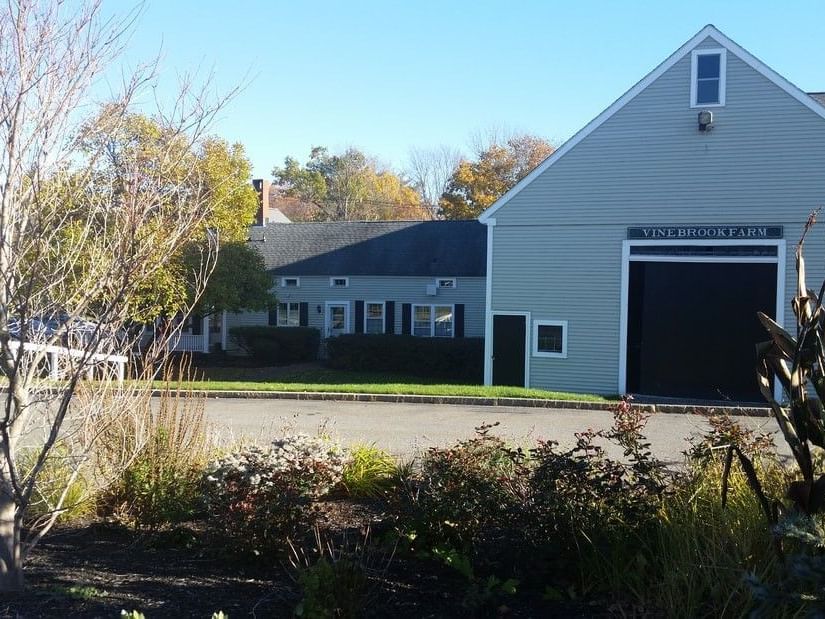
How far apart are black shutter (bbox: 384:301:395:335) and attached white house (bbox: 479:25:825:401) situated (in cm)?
1046

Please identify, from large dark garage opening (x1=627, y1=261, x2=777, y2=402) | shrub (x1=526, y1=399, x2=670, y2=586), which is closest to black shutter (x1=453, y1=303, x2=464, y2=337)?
large dark garage opening (x1=627, y1=261, x2=777, y2=402)

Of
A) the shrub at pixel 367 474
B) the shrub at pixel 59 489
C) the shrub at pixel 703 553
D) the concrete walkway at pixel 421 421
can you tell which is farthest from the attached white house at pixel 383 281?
the shrub at pixel 703 553

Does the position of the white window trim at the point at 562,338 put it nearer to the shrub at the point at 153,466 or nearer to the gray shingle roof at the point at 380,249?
the gray shingle roof at the point at 380,249

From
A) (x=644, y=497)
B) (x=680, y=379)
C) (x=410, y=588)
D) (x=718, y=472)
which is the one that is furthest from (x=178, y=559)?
(x=680, y=379)

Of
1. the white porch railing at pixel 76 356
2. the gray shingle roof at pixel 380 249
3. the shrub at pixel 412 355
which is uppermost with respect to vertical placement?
the gray shingle roof at pixel 380 249

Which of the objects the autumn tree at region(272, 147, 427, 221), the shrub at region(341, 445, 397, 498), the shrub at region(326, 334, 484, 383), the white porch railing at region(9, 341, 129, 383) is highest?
the autumn tree at region(272, 147, 427, 221)

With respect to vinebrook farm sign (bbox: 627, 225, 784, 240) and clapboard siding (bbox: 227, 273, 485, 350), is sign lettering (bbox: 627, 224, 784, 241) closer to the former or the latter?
vinebrook farm sign (bbox: 627, 225, 784, 240)

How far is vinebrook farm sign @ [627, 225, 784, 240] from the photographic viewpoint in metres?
18.7

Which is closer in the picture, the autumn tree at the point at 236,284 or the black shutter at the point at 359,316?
the autumn tree at the point at 236,284

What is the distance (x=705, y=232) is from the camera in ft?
62.9

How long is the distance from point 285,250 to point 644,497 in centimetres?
3037

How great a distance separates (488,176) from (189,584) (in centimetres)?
4493

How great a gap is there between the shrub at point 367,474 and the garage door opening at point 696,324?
13.7m

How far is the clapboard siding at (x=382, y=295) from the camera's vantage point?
3022cm
